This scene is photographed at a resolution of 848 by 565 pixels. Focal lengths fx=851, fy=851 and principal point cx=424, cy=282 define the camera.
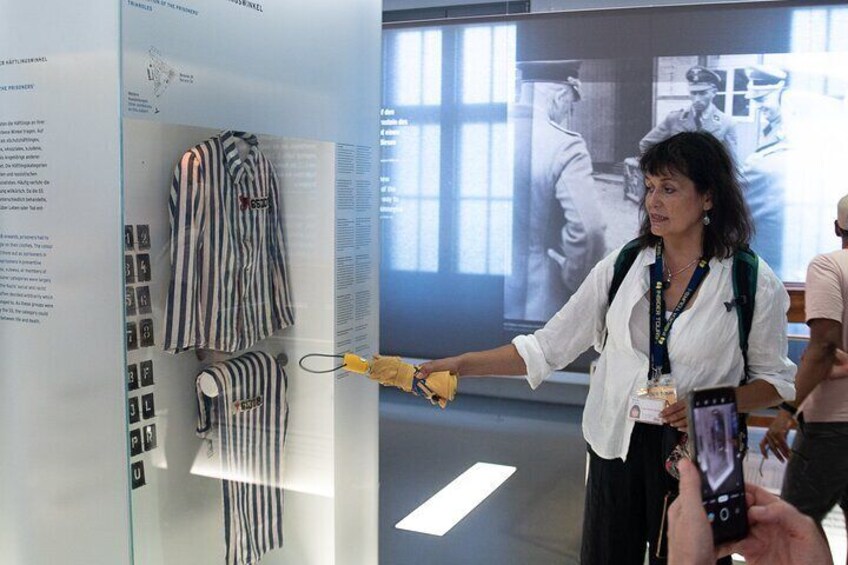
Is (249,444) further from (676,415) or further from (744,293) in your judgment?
(744,293)

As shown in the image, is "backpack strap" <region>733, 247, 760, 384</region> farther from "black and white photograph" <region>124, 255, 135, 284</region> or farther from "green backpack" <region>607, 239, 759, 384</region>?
"black and white photograph" <region>124, 255, 135, 284</region>

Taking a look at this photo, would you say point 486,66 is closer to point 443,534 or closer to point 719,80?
point 719,80

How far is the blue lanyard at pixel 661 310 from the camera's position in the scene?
2350 millimetres

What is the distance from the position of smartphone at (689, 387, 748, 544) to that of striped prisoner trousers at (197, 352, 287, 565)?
1.71 metres

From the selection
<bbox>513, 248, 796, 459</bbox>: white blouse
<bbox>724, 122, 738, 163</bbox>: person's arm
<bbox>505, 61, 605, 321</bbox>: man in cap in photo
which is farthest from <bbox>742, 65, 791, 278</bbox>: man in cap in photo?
<bbox>513, 248, 796, 459</bbox>: white blouse

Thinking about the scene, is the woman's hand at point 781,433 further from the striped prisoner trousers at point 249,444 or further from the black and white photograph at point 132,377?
the black and white photograph at point 132,377

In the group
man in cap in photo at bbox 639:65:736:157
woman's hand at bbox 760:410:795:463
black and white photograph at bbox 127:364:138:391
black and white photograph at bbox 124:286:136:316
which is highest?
man in cap in photo at bbox 639:65:736:157

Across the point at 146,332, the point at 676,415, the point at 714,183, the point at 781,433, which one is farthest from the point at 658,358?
the point at 146,332

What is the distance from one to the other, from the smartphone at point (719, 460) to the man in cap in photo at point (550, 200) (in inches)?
192

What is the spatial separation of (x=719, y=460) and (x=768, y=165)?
502 centimetres

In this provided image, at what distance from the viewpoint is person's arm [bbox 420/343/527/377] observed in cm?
264

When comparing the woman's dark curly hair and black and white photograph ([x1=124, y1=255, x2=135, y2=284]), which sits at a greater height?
the woman's dark curly hair

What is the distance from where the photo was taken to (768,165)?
224 inches

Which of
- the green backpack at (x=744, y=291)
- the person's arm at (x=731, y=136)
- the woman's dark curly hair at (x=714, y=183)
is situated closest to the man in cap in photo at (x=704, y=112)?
the person's arm at (x=731, y=136)
